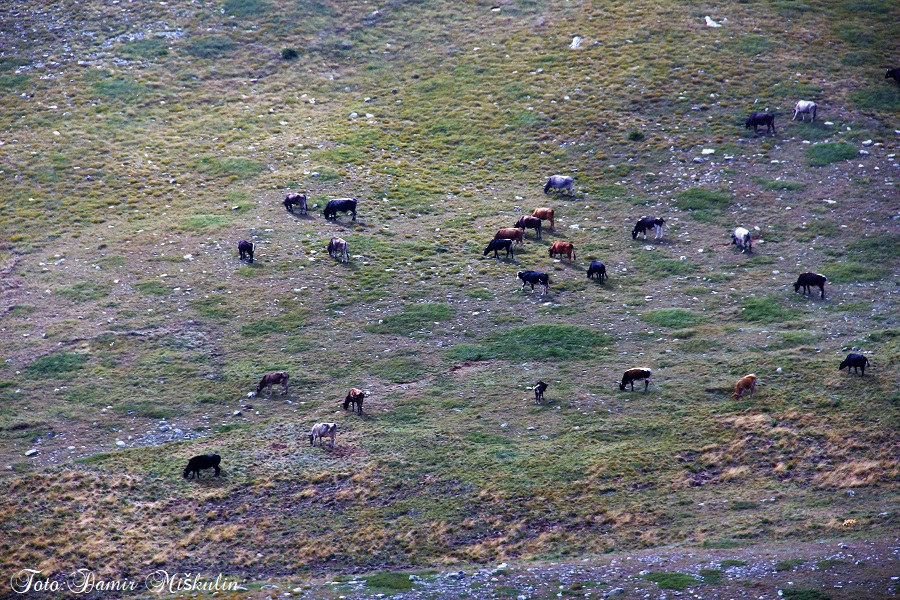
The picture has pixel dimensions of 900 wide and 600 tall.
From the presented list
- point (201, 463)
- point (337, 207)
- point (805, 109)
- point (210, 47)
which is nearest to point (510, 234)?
point (337, 207)

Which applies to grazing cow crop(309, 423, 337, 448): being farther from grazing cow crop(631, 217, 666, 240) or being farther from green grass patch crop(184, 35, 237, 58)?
green grass patch crop(184, 35, 237, 58)

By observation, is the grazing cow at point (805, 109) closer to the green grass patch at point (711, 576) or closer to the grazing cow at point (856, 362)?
the grazing cow at point (856, 362)

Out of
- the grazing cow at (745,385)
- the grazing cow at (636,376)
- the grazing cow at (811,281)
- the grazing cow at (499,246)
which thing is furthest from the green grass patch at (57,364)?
the grazing cow at (811,281)

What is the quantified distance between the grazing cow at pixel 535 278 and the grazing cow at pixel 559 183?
9308 millimetres

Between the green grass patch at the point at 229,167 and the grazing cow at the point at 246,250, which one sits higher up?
the green grass patch at the point at 229,167

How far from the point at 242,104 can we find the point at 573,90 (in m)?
20.7

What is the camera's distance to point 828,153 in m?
47.8

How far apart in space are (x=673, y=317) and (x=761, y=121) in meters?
18.8

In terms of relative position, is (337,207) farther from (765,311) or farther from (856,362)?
(856,362)

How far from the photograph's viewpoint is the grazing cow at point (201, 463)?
93.8 ft

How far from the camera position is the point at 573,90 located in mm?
55688

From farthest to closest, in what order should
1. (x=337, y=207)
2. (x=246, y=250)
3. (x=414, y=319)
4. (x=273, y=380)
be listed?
(x=337, y=207) → (x=246, y=250) → (x=414, y=319) → (x=273, y=380)

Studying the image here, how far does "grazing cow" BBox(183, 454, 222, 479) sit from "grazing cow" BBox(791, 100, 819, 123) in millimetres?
37954

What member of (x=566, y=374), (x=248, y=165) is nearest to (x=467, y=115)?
(x=248, y=165)
